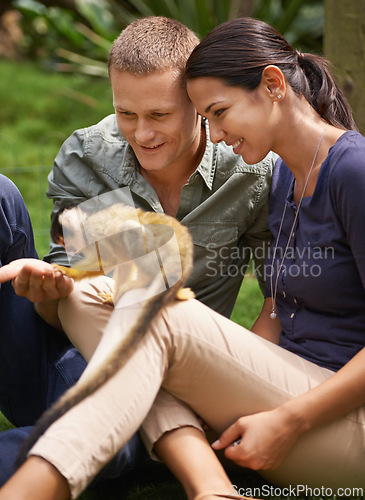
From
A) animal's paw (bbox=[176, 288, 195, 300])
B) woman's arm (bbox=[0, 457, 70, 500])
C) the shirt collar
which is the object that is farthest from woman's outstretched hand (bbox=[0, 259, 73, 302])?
the shirt collar

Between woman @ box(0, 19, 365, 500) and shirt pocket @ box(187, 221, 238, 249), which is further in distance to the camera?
shirt pocket @ box(187, 221, 238, 249)

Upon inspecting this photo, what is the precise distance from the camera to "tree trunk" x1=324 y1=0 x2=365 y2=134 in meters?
3.22

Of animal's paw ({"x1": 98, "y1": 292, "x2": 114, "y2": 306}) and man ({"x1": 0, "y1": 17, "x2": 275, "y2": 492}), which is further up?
man ({"x1": 0, "y1": 17, "x2": 275, "y2": 492})

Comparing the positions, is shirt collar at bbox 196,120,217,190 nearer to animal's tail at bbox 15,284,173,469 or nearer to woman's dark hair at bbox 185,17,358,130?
woman's dark hair at bbox 185,17,358,130

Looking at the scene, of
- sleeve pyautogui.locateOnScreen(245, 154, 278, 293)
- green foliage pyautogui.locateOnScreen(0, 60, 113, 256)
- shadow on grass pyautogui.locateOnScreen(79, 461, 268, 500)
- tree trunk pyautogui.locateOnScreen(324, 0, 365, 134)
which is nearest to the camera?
shadow on grass pyautogui.locateOnScreen(79, 461, 268, 500)

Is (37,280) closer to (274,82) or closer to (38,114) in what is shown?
(274,82)

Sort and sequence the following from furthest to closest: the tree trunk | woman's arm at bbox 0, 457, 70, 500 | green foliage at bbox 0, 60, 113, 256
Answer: green foliage at bbox 0, 60, 113, 256
the tree trunk
woman's arm at bbox 0, 457, 70, 500

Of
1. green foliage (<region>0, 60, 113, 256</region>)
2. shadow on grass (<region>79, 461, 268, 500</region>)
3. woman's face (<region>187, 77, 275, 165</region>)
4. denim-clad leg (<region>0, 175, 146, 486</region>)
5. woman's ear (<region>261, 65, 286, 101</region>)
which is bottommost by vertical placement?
green foliage (<region>0, 60, 113, 256</region>)

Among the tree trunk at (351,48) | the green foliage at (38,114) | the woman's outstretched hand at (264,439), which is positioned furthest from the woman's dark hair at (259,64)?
the green foliage at (38,114)

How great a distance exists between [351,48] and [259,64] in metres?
1.51

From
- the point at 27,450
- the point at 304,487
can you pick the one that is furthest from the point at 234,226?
the point at 27,450

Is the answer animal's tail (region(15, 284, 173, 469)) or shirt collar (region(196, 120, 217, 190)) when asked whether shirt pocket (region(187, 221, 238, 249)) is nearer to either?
shirt collar (region(196, 120, 217, 190))

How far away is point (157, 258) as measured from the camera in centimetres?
173

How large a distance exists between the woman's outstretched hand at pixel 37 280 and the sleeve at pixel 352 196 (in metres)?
0.75
